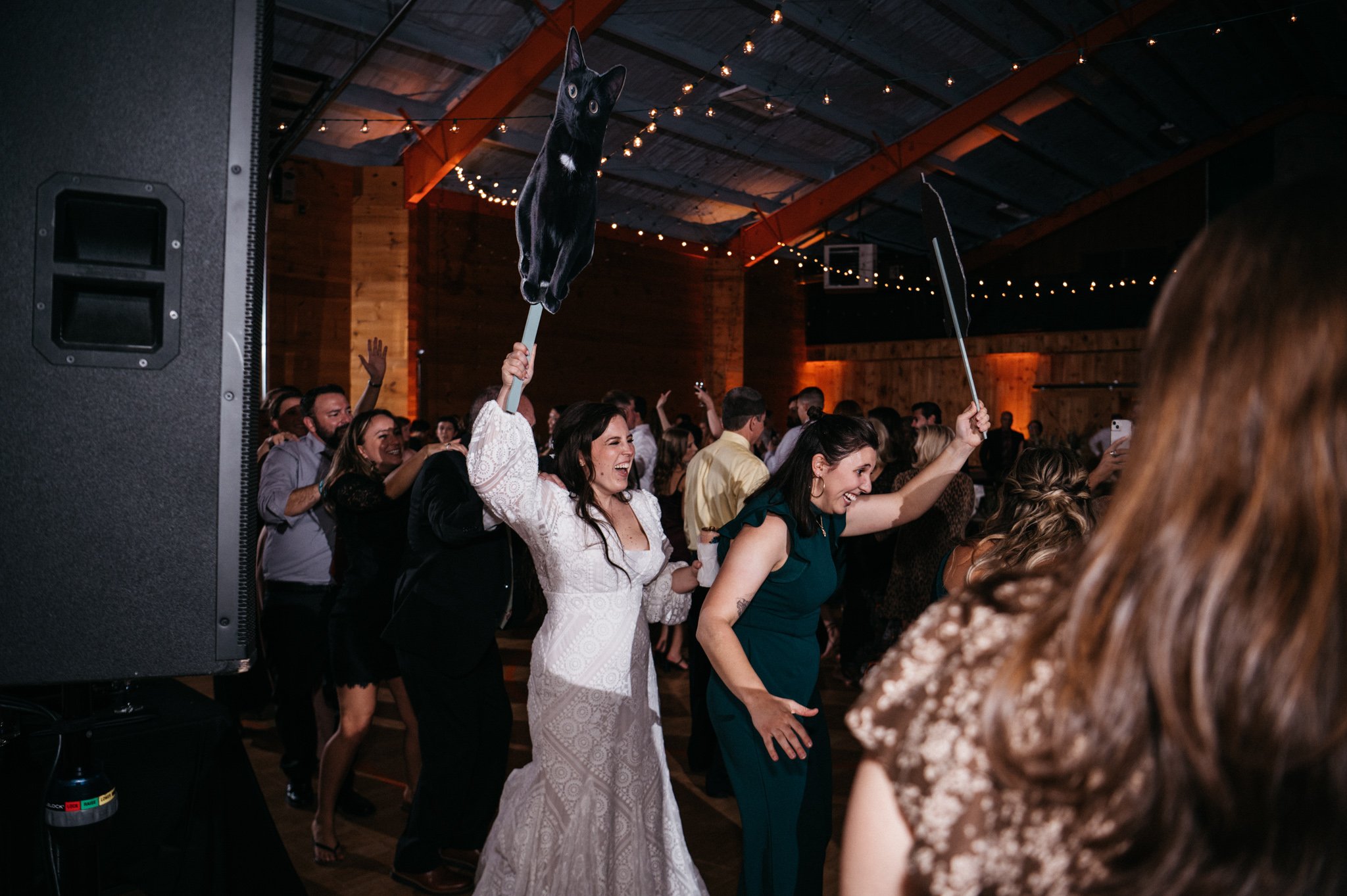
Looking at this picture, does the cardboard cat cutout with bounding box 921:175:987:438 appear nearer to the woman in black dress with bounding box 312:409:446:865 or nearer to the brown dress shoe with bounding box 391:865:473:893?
the woman in black dress with bounding box 312:409:446:865

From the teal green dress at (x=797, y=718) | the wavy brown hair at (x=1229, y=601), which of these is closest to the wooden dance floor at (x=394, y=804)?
the teal green dress at (x=797, y=718)

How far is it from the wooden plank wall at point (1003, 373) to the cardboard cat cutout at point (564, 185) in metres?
12.7

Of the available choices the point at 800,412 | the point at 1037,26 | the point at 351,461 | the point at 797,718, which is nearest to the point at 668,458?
the point at 800,412

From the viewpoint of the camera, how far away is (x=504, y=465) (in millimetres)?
2260

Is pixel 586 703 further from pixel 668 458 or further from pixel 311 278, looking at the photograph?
pixel 311 278

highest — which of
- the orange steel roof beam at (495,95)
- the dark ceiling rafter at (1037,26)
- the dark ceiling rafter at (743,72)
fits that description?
the dark ceiling rafter at (1037,26)

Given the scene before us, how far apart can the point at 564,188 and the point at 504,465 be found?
0.66 metres

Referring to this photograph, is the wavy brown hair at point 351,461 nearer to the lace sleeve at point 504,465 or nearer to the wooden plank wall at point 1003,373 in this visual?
the lace sleeve at point 504,465

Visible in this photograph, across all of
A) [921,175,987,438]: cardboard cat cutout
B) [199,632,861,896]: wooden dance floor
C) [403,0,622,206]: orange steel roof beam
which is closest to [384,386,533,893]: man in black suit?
[199,632,861,896]: wooden dance floor

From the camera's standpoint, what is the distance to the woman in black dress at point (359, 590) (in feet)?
10.3

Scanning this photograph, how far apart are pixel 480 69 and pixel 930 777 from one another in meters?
8.91

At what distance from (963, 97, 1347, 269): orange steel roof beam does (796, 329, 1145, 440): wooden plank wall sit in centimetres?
192

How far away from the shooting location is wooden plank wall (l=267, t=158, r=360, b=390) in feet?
30.7

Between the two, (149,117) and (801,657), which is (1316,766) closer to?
(149,117)
